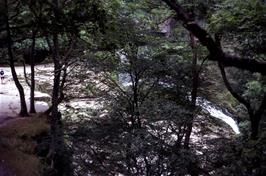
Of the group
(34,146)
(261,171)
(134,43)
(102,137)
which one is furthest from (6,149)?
(261,171)

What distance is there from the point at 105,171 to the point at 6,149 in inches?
61.7

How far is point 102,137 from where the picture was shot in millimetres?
6191

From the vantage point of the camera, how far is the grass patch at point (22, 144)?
5.20 metres

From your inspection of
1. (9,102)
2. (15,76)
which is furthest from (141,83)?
(9,102)

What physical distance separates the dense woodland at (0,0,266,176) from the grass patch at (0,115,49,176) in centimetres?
21

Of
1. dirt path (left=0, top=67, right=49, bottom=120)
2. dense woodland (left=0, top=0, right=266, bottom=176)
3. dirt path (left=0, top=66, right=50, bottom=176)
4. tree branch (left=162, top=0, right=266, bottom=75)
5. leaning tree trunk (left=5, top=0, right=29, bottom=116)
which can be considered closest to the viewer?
tree branch (left=162, top=0, right=266, bottom=75)

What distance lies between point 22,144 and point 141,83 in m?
2.33

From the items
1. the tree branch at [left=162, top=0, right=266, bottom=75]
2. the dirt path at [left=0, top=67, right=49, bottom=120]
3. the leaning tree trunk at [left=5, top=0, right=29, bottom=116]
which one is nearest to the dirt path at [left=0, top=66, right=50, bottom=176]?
the dirt path at [left=0, top=67, right=49, bottom=120]

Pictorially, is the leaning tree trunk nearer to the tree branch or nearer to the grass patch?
the grass patch

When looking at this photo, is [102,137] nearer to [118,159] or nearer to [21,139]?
[118,159]

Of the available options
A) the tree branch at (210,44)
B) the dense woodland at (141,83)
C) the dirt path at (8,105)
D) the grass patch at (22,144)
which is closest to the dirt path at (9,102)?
the dirt path at (8,105)

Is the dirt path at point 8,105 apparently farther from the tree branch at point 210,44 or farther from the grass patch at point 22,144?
the tree branch at point 210,44

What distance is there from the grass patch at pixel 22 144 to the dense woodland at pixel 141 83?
21 cm

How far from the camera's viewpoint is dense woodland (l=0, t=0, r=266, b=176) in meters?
5.68
